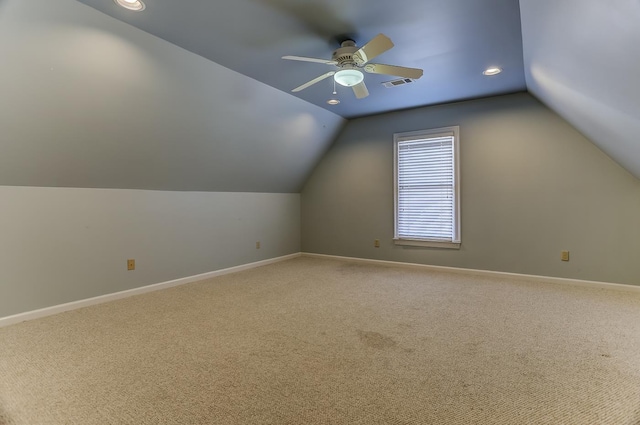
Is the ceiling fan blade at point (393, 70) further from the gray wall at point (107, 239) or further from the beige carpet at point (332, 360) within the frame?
the gray wall at point (107, 239)

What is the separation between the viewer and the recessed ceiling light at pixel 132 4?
2.08 metres

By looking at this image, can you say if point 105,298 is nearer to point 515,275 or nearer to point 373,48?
point 373,48

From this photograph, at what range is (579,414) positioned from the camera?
149cm


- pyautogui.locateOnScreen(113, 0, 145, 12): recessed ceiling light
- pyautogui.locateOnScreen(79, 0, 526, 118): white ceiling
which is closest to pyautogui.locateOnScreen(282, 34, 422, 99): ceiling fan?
pyautogui.locateOnScreen(79, 0, 526, 118): white ceiling

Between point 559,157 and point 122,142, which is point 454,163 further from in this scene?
point 122,142

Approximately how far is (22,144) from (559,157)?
217 inches

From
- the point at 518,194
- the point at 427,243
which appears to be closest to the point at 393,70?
the point at 518,194

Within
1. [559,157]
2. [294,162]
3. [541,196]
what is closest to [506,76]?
[559,157]

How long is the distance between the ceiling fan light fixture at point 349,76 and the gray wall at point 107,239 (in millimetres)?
2598

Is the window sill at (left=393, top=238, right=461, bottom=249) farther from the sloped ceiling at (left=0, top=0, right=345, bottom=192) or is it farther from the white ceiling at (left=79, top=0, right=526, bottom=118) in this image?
the sloped ceiling at (left=0, top=0, right=345, bottom=192)

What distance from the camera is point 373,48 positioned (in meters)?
2.25

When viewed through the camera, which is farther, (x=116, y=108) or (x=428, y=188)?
(x=428, y=188)

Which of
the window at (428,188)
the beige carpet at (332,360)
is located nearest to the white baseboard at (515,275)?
the beige carpet at (332,360)

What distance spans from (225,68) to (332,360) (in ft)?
9.41
